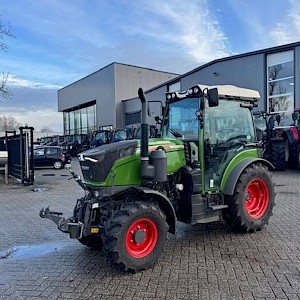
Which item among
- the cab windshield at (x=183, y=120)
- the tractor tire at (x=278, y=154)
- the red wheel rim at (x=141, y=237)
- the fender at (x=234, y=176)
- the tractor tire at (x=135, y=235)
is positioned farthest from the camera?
the tractor tire at (x=278, y=154)

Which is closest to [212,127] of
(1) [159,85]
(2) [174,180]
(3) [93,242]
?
(2) [174,180]

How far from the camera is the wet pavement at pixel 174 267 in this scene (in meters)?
3.77

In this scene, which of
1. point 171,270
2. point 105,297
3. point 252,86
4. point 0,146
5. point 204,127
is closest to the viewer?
point 105,297

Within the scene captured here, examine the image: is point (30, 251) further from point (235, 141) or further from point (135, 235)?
point (235, 141)

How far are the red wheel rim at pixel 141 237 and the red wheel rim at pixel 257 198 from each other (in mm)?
2127

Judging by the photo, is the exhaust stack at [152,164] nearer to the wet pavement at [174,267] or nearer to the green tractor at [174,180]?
the green tractor at [174,180]

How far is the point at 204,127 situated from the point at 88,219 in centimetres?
215

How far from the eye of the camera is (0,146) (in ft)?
58.7

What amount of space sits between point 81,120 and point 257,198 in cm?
4256

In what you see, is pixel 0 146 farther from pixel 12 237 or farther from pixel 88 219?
pixel 88 219

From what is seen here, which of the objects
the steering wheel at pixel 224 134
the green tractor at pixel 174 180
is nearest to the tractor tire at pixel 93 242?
the green tractor at pixel 174 180

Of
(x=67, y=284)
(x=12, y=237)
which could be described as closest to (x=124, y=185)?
(x=67, y=284)

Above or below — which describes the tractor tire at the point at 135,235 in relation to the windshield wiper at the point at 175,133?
below

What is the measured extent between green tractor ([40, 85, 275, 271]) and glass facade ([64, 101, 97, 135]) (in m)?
35.4
